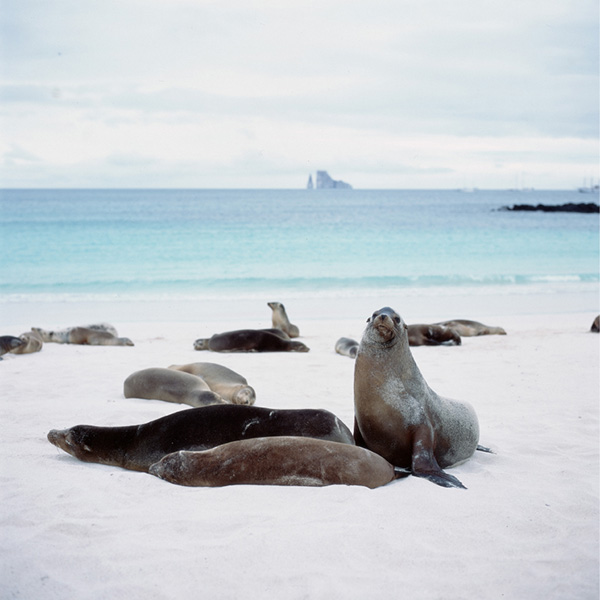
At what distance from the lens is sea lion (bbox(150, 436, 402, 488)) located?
4.03 m

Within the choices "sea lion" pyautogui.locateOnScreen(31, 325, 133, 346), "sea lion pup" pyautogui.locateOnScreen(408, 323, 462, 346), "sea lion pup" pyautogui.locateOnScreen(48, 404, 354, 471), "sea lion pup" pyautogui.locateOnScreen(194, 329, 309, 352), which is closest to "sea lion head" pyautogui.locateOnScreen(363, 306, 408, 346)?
"sea lion pup" pyautogui.locateOnScreen(48, 404, 354, 471)

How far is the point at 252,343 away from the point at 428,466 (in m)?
5.86

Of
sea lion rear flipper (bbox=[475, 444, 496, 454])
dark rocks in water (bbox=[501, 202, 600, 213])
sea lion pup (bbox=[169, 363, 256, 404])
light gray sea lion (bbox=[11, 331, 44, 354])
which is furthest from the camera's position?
dark rocks in water (bbox=[501, 202, 600, 213])

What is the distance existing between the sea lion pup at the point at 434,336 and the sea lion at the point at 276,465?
6613 mm

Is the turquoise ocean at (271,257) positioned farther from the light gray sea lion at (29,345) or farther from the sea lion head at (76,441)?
the sea lion head at (76,441)

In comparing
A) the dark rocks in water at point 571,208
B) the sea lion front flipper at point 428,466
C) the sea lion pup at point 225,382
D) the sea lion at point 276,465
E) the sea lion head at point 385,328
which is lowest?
the sea lion pup at point 225,382

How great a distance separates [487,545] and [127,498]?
187 centimetres

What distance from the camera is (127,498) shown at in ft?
12.5

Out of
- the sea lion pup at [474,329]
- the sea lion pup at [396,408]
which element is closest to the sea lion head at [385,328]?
the sea lion pup at [396,408]

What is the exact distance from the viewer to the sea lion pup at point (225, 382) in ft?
→ 20.9

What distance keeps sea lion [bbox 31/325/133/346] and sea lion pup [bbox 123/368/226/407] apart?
4.00 meters

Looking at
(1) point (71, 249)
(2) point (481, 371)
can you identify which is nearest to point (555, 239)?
(1) point (71, 249)

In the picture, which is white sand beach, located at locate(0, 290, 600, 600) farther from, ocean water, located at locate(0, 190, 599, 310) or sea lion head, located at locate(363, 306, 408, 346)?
ocean water, located at locate(0, 190, 599, 310)

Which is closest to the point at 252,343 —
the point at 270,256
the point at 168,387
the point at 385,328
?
the point at 168,387
